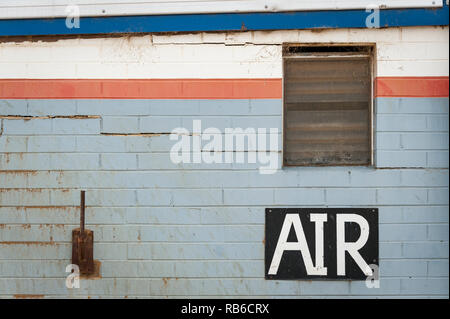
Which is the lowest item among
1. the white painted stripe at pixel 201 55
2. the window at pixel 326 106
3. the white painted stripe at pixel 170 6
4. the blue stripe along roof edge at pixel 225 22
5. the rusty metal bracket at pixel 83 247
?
the rusty metal bracket at pixel 83 247

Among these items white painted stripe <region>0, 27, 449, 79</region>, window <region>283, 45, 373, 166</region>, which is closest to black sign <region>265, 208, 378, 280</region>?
window <region>283, 45, 373, 166</region>

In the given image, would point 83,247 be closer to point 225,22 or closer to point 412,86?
point 225,22

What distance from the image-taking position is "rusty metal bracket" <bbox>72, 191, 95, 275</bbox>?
13.0ft

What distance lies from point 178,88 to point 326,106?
1.31 meters

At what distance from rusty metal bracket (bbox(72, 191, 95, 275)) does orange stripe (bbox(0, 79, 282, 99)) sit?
90cm

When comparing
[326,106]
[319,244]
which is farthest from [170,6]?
[319,244]

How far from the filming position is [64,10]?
158 inches

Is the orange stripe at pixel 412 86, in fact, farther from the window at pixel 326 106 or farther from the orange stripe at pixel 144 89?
the orange stripe at pixel 144 89

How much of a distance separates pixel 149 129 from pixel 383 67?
6.75 feet

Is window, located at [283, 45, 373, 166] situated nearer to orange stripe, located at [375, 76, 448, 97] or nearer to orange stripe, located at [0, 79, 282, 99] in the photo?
orange stripe, located at [375, 76, 448, 97]

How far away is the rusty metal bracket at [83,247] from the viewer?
13.0 feet

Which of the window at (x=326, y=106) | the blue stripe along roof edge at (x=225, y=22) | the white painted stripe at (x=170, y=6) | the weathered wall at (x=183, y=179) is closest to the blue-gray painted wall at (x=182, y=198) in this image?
the weathered wall at (x=183, y=179)

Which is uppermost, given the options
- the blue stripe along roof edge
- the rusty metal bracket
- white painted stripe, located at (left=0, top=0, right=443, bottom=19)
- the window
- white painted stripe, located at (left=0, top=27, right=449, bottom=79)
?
white painted stripe, located at (left=0, top=0, right=443, bottom=19)

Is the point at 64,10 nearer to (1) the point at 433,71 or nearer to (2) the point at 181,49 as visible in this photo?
(2) the point at 181,49
